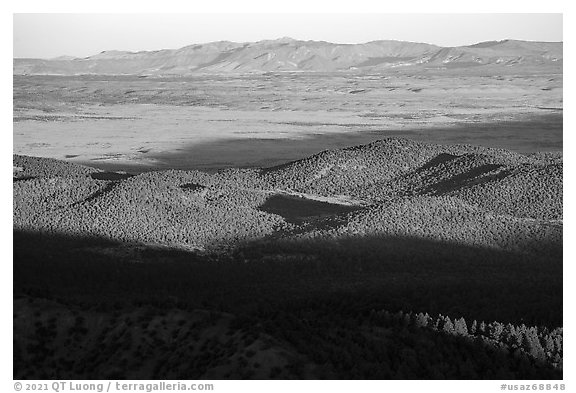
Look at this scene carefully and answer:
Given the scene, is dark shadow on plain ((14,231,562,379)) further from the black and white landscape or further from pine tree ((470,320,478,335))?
pine tree ((470,320,478,335))

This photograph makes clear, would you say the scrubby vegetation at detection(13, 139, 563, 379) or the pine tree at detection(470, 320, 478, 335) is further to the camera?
the pine tree at detection(470, 320, 478, 335)

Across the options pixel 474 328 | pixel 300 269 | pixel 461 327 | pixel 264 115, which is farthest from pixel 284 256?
pixel 264 115

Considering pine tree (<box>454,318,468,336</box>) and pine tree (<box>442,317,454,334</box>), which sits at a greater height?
pine tree (<box>442,317,454,334</box>)

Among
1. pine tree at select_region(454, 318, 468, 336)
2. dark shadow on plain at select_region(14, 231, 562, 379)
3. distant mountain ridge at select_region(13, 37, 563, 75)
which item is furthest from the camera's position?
distant mountain ridge at select_region(13, 37, 563, 75)

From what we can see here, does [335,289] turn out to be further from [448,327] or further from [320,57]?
[320,57]

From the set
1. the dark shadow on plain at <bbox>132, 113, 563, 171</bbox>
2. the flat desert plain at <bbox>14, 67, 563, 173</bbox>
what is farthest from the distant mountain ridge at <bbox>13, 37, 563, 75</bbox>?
the dark shadow on plain at <bbox>132, 113, 563, 171</bbox>

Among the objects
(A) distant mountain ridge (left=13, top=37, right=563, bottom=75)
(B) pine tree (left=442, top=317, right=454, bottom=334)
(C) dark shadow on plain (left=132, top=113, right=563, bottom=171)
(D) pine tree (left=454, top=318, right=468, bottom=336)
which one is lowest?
(C) dark shadow on plain (left=132, top=113, right=563, bottom=171)

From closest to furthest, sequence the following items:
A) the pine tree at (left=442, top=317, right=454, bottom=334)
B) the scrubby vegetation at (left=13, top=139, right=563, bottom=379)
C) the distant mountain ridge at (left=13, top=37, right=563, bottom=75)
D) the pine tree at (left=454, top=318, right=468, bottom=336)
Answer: the scrubby vegetation at (left=13, top=139, right=563, bottom=379) → the pine tree at (left=442, top=317, right=454, bottom=334) → the pine tree at (left=454, top=318, right=468, bottom=336) → the distant mountain ridge at (left=13, top=37, right=563, bottom=75)
